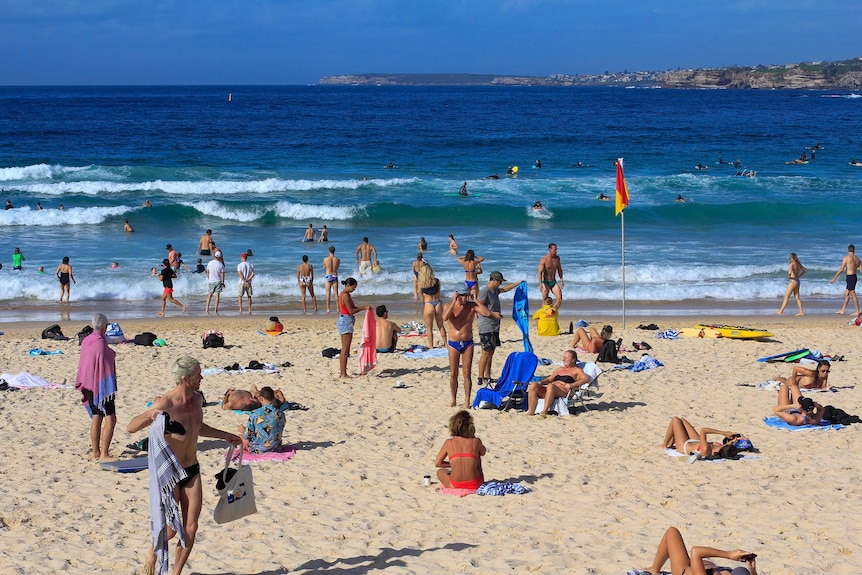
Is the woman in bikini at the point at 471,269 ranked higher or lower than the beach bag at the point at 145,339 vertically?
higher

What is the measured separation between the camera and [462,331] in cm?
981

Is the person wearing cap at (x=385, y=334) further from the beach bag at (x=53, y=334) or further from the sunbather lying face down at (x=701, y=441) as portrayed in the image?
the beach bag at (x=53, y=334)

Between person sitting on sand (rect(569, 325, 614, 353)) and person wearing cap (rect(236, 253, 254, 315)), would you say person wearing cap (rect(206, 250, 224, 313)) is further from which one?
person sitting on sand (rect(569, 325, 614, 353))

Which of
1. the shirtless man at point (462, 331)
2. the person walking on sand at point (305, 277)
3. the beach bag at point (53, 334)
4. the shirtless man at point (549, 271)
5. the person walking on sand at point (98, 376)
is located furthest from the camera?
the person walking on sand at point (305, 277)

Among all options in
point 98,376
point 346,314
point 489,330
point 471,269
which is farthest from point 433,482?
point 471,269

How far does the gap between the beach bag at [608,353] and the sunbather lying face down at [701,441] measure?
3.40 metres

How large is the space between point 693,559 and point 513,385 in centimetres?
511

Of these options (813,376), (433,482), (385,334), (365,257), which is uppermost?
(365,257)

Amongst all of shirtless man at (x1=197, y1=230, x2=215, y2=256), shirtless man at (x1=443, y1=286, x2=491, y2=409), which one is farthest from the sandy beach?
shirtless man at (x1=197, y1=230, x2=215, y2=256)

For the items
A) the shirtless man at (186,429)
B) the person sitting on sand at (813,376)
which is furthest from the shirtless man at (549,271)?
the shirtless man at (186,429)

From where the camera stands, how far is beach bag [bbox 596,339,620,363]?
12055mm

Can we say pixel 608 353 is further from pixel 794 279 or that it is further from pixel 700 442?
pixel 794 279

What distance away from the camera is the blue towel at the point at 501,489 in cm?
737

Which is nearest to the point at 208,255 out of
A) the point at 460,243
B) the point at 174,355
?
the point at 460,243
